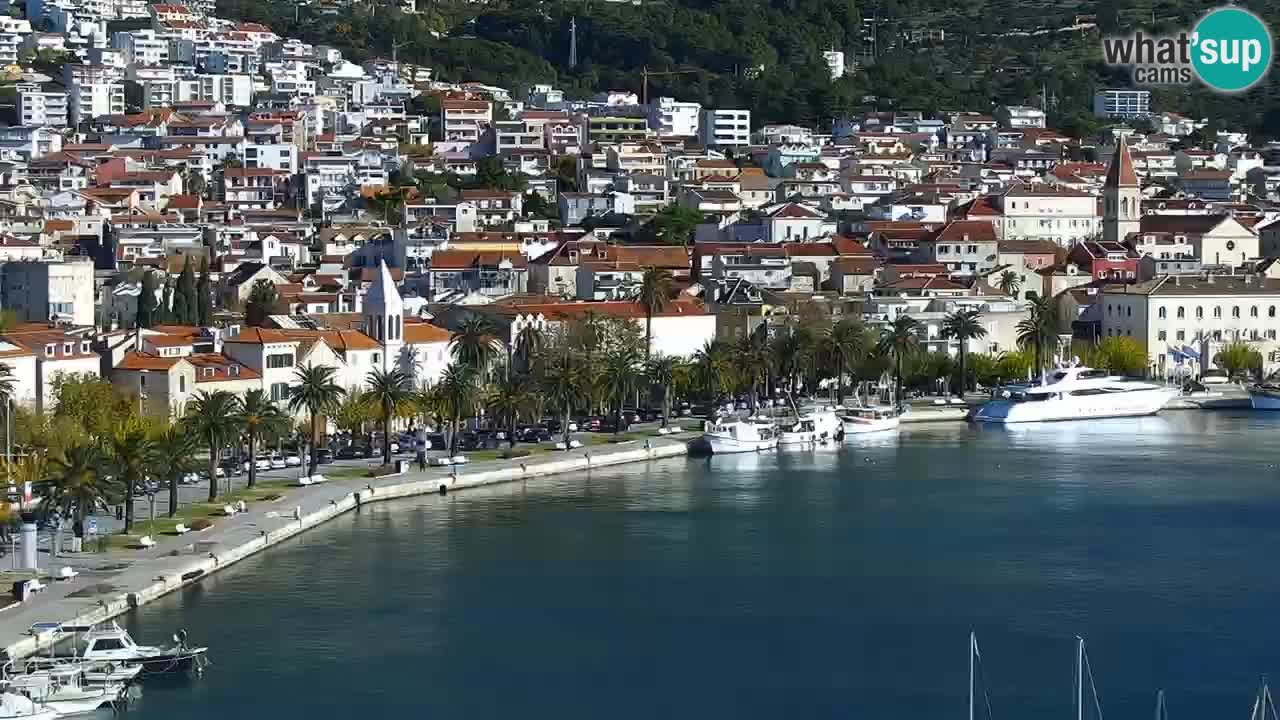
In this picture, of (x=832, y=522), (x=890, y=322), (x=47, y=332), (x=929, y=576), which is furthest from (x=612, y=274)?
(x=929, y=576)

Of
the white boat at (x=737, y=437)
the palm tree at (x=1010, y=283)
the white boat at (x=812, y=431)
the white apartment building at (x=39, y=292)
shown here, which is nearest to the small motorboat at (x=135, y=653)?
the white boat at (x=737, y=437)

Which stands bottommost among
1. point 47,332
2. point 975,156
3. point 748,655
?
point 748,655

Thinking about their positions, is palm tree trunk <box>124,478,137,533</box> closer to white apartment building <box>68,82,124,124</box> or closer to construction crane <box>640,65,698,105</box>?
white apartment building <box>68,82,124,124</box>

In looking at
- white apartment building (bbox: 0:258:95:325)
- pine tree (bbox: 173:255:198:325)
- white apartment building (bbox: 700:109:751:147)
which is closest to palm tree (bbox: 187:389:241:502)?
pine tree (bbox: 173:255:198:325)

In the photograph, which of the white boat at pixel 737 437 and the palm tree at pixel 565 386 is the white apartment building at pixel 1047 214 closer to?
the white boat at pixel 737 437

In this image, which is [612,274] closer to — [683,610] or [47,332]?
[47,332]
